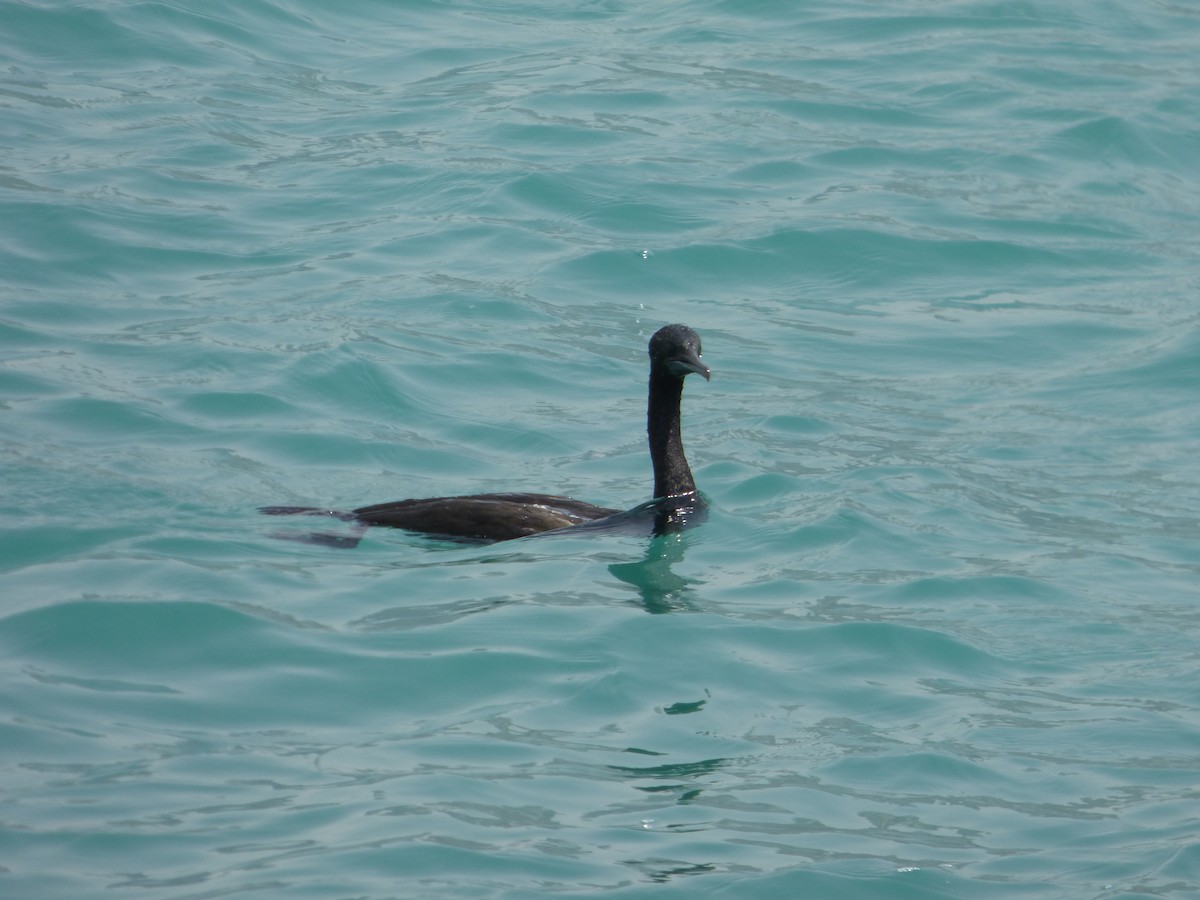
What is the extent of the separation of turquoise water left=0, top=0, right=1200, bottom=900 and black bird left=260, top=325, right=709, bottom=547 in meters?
0.14

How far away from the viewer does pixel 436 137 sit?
15.1 metres

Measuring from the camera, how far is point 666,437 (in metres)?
8.69

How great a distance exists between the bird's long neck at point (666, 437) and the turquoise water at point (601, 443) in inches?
14.3

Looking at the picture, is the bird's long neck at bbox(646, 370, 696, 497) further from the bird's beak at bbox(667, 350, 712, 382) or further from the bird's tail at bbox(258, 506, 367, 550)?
the bird's tail at bbox(258, 506, 367, 550)

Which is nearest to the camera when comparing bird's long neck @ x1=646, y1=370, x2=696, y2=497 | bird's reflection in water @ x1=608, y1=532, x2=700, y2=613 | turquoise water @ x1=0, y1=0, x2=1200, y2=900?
turquoise water @ x1=0, y1=0, x2=1200, y2=900

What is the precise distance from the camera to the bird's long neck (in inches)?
339

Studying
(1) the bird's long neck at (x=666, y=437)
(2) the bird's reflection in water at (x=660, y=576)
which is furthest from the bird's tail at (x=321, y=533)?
(1) the bird's long neck at (x=666, y=437)

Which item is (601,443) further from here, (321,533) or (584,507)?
(321,533)

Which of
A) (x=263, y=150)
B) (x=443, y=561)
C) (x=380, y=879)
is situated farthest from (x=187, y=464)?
(x=263, y=150)

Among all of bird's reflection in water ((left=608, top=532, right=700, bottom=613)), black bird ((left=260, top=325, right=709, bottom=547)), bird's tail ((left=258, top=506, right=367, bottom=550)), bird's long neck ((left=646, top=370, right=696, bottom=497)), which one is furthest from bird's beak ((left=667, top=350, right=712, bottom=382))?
bird's tail ((left=258, top=506, right=367, bottom=550))

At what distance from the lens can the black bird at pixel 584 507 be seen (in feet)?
26.9

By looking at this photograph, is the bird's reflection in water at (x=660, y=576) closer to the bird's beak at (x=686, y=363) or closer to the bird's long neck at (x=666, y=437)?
the bird's long neck at (x=666, y=437)

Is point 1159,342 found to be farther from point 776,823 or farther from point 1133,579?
point 776,823

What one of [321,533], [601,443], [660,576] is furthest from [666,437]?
[321,533]
